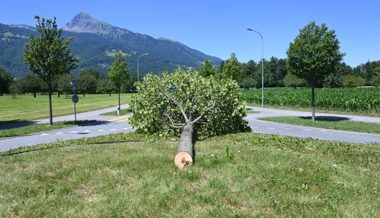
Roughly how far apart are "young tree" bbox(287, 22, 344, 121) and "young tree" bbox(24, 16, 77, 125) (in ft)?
45.8

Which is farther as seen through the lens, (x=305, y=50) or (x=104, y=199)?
(x=305, y=50)

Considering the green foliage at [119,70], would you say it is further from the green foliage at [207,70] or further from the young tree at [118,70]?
the green foliage at [207,70]

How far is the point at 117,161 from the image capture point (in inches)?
314

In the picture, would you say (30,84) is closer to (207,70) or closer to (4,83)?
(4,83)

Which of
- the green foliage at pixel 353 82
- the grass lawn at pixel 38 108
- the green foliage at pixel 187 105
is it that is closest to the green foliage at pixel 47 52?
the grass lawn at pixel 38 108

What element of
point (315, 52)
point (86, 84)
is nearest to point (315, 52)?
point (315, 52)

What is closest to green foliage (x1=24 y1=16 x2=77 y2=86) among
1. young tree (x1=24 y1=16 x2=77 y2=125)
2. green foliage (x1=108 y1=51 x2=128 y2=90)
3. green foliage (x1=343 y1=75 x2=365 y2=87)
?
young tree (x1=24 y1=16 x2=77 y2=125)

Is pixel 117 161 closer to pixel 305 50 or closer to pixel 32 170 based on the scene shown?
pixel 32 170

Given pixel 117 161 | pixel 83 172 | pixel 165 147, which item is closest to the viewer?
pixel 83 172

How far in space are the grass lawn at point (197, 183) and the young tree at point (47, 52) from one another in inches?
610

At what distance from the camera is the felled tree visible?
12.3 metres

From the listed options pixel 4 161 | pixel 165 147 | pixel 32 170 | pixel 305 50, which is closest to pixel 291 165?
pixel 165 147

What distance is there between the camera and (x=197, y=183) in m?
6.55

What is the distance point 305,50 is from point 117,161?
18470 mm
